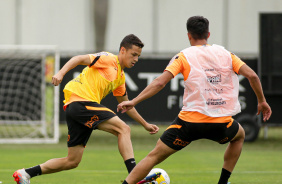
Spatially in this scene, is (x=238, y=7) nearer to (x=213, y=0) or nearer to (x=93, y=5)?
(x=213, y=0)

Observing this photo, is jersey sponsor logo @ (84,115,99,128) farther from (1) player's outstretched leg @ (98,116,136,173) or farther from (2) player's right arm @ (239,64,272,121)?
(2) player's right arm @ (239,64,272,121)

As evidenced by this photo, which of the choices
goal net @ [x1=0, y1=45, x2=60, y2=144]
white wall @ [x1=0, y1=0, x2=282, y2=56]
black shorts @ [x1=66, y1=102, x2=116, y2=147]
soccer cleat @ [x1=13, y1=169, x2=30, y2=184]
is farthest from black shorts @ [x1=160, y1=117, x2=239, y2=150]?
white wall @ [x1=0, y1=0, x2=282, y2=56]

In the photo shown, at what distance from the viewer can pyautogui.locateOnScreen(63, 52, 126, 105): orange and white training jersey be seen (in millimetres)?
7855

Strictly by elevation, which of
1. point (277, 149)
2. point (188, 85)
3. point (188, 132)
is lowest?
point (277, 149)

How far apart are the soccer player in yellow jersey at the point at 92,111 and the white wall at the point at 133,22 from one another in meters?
15.1

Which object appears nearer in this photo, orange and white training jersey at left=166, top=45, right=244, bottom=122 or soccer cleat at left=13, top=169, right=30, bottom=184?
orange and white training jersey at left=166, top=45, right=244, bottom=122

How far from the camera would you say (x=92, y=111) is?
7.71m

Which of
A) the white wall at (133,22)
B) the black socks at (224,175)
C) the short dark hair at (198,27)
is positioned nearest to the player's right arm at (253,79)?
the short dark hair at (198,27)

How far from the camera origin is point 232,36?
23125mm

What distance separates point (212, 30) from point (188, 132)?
1657 centimetres

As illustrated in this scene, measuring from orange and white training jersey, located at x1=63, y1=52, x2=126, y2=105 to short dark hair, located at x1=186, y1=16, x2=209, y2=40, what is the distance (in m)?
1.45

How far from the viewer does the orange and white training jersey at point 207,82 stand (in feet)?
22.2

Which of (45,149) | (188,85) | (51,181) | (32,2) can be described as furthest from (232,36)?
(188,85)

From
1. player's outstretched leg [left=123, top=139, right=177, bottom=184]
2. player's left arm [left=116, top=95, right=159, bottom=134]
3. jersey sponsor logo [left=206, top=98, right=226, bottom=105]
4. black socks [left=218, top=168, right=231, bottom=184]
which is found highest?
jersey sponsor logo [left=206, top=98, right=226, bottom=105]
